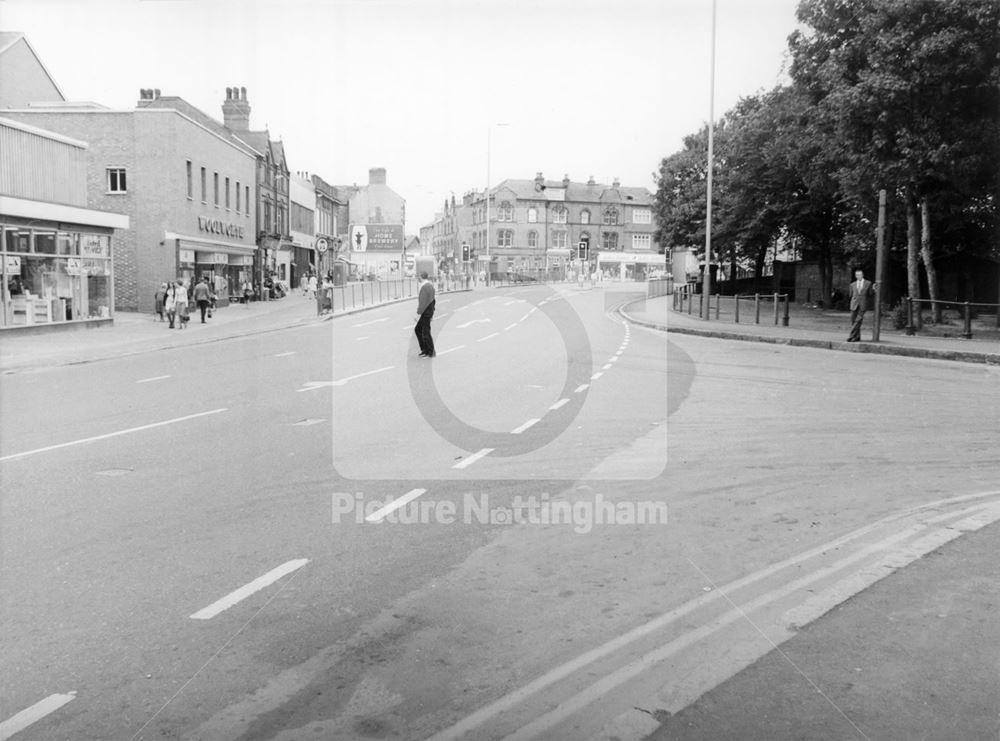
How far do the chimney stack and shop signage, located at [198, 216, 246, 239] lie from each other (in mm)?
18037

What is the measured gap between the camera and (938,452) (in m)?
9.41

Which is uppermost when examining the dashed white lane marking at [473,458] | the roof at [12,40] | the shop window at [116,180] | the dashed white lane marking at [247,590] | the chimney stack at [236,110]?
the chimney stack at [236,110]

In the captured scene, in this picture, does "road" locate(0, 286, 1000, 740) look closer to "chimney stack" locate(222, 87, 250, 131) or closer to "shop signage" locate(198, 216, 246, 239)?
"shop signage" locate(198, 216, 246, 239)

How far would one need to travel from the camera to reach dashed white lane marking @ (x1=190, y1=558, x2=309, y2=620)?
4.96 meters

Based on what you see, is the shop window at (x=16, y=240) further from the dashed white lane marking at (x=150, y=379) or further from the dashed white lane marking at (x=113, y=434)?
the dashed white lane marking at (x=113, y=434)

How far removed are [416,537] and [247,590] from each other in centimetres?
141

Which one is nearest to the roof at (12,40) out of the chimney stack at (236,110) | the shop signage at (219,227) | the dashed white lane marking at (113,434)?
the shop signage at (219,227)

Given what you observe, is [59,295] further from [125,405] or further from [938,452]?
[938,452]

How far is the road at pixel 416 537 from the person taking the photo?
13.4ft

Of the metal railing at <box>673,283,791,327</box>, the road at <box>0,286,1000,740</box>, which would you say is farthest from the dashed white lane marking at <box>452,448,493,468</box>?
the metal railing at <box>673,283,791,327</box>

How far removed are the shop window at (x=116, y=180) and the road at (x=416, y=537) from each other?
88.7 feet

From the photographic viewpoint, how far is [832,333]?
27594 mm

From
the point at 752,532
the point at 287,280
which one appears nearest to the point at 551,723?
the point at 752,532

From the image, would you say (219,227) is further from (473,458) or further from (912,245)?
(473,458)
